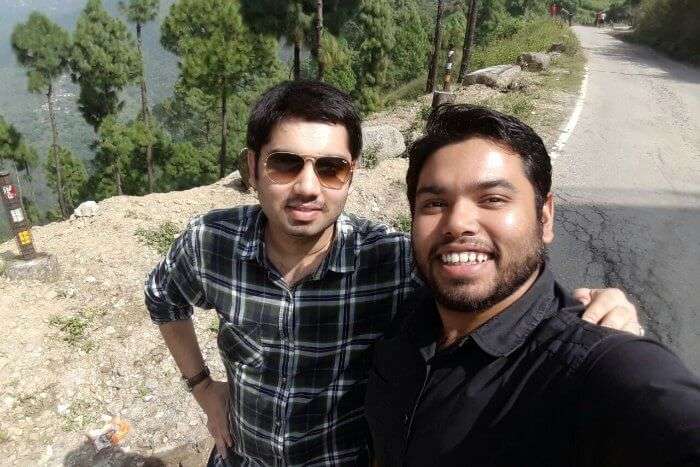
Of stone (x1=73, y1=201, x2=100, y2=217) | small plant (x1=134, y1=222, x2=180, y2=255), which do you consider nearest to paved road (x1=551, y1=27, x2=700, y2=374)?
small plant (x1=134, y1=222, x2=180, y2=255)

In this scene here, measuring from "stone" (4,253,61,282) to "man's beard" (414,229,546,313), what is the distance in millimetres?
5153

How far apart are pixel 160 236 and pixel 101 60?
1830 cm

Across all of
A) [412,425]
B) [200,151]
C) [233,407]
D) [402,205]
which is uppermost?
[412,425]

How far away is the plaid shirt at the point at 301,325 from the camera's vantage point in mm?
1567

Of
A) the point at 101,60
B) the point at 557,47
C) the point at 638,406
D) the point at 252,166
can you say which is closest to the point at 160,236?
the point at 252,166

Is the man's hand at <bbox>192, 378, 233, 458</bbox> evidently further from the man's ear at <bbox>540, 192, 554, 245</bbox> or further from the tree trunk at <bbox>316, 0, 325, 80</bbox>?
the tree trunk at <bbox>316, 0, 325, 80</bbox>

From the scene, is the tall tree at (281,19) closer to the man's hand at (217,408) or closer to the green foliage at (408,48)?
the man's hand at (217,408)

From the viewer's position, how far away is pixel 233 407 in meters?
1.78

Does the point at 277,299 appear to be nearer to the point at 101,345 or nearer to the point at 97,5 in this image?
the point at 101,345

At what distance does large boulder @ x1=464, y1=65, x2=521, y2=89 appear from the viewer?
1159 cm

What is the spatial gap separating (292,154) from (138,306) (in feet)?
12.1

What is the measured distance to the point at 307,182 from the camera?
4.94ft

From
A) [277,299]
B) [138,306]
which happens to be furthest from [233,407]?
[138,306]

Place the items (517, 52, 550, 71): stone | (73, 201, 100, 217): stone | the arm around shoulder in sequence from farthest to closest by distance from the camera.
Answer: (517, 52, 550, 71): stone → (73, 201, 100, 217): stone → the arm around shoulder
